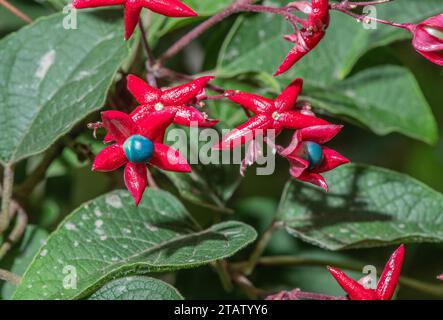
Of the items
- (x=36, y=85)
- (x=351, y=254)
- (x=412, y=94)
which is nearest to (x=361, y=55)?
(x=412, y=94)

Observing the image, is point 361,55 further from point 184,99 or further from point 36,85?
point 36,85

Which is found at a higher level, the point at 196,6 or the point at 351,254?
the point at 196,6

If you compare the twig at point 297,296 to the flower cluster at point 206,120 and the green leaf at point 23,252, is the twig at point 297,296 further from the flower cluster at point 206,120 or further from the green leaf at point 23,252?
the green leaf at point 23,252

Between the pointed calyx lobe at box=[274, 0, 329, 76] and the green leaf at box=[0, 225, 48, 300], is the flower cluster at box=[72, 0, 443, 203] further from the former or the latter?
the green leaf at box=[0, 225, 48, 300]

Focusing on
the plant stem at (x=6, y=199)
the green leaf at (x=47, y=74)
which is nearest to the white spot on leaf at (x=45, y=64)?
the green leaf at (x=47, y=74)

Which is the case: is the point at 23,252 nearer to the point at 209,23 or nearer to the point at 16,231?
the point at 16,231

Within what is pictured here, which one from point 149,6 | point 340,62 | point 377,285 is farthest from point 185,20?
point 377,285

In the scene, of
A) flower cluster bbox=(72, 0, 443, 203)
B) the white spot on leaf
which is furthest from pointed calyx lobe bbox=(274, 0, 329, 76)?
the white spot on leaf
